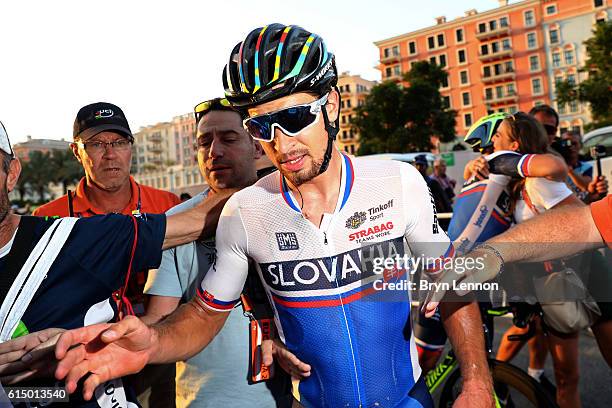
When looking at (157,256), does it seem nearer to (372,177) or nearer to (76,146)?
(372,177)

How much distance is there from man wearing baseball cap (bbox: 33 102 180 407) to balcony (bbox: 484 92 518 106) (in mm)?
78866

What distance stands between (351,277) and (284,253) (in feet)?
1.04

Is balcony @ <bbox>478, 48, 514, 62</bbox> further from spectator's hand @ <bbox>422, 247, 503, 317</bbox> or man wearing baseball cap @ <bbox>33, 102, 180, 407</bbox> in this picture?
spectator's hand @ <bbox>422, 247, 503, 317</bbox>

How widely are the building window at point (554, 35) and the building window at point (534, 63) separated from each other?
9.84 ft

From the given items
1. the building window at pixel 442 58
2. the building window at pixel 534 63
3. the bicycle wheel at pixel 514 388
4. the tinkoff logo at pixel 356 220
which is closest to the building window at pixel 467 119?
the building window at pixel 442 58

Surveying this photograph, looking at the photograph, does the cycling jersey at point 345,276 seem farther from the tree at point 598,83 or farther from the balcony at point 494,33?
the balcony at point 494,33

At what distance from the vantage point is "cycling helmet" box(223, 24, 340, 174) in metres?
2.12

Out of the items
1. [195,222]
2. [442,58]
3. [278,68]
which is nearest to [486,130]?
[278,68]

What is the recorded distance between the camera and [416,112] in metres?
52.2

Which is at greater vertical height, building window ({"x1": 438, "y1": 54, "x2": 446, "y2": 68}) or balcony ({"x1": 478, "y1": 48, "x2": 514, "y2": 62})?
building window ({"x1": 438, "y1": 54, "x2": 446, "y2": 68})

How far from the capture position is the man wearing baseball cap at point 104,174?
3.67 metres

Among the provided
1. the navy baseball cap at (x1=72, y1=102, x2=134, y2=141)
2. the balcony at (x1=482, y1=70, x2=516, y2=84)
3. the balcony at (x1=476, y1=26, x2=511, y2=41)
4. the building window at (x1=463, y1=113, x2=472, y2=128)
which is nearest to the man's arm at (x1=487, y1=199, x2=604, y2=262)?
the navy baseball cap at (x1=72, y1=102, x2=134, y2=141)

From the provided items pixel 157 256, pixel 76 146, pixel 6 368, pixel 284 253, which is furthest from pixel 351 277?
pixel 76 146

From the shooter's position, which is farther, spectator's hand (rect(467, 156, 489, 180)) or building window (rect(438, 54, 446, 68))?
building window (rect(438, 54, 446, 68))
